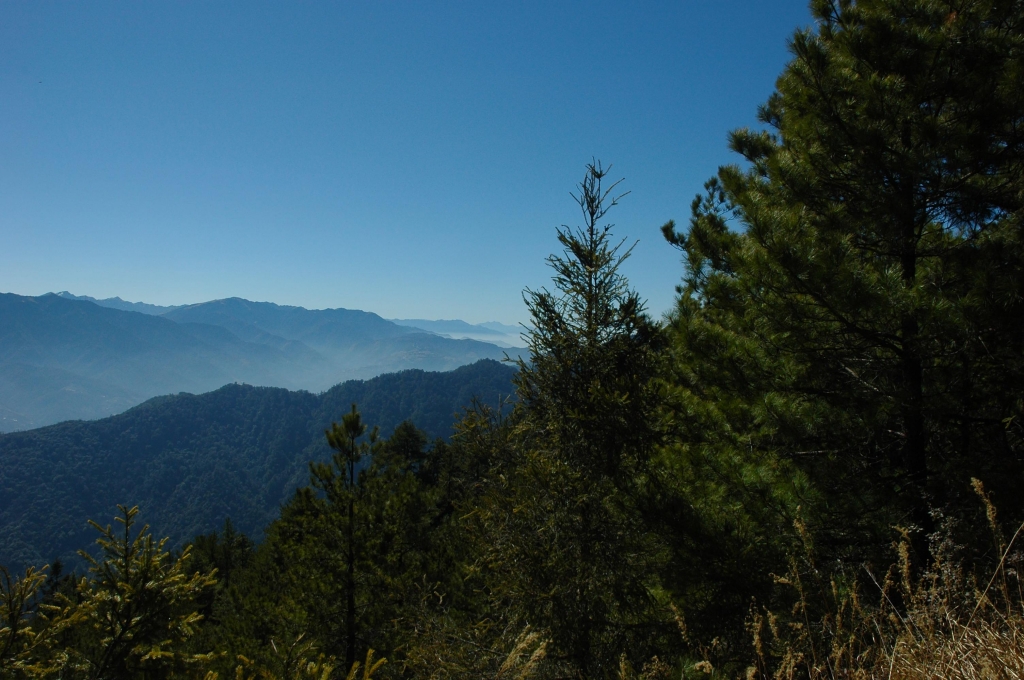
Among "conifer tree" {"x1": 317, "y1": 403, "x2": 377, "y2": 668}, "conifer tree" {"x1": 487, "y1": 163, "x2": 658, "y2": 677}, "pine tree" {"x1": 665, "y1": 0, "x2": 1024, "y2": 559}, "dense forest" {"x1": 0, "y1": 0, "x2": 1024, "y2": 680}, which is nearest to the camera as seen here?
"dense forest" {"x1": 0, "y1": 0, "x2": 1024, "y2": 680}

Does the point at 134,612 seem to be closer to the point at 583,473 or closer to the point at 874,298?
the point at 583,473

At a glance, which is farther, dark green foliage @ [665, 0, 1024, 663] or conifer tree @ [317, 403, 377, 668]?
conifer tree @ [317, 403, 377, 668]

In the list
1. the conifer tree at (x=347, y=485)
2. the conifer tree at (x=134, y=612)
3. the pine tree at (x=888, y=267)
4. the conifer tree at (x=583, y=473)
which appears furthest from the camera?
the conifer tree at (x=347, y=485)

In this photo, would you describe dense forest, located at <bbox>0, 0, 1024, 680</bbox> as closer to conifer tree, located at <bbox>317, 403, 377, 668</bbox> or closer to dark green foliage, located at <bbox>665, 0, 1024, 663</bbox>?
dark green foliage, located at <bbox>665, 0, 1024, 663</bbox>

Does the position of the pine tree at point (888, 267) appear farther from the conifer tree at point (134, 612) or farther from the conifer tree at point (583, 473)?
the conifer tree at point (134, 612)

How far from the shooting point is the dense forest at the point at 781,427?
415cm

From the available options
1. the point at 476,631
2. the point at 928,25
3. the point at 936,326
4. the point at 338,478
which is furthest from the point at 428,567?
the point at 928,25

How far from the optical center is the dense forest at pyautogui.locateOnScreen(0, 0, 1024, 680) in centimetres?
415

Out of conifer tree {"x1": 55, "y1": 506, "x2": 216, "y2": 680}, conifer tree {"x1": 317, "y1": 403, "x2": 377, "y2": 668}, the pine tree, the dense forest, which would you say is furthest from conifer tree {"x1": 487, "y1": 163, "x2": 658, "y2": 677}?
conifer tree {"x1": 317, "y1": 403, "x2": 377, "y2": 668}

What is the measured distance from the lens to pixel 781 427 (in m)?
5.40

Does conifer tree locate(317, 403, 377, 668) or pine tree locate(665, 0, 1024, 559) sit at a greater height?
pine tree locate(665, 0, 1024, 559)

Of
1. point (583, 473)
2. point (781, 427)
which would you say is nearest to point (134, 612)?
point (583, 473)

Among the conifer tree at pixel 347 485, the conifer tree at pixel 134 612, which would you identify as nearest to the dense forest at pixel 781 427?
the conifer tree at pixel 134 612

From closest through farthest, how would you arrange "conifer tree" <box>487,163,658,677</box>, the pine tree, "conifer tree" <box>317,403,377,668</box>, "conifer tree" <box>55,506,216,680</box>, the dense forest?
"conifer tree" <box>55,506,216,680</box> → the dense forest → the pine tree → "conifer tree" <box>487,163,658,677</box> → "conifer tree" <box>317,403,377,668</box>
